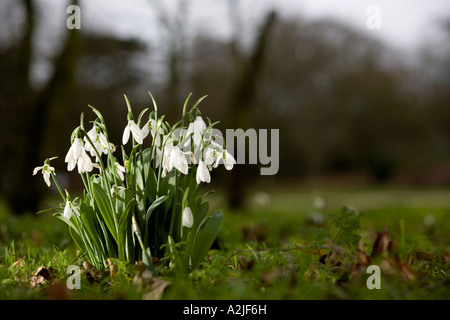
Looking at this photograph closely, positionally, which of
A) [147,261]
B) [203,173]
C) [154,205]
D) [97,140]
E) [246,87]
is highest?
[246,87]

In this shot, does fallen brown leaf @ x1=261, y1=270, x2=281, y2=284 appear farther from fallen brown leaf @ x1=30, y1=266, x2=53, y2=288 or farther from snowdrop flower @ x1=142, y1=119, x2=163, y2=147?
fallen brown leaf @ x1=30, y1=266, x2=53, y2=288

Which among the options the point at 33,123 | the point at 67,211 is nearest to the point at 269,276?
the point at 67,211

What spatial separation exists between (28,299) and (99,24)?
11580mm

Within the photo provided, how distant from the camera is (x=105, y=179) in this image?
2.21 m

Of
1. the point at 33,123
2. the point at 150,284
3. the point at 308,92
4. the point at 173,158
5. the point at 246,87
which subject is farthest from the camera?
the point at 308,92

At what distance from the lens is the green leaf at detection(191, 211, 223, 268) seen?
7.25ft

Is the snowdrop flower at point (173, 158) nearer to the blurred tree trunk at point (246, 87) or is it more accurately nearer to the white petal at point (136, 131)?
the white petal at point (136, 131)

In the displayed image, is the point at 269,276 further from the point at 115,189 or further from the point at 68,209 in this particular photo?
the point at 68,209

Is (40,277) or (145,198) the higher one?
(145,198)

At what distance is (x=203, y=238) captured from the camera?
87.3 inches

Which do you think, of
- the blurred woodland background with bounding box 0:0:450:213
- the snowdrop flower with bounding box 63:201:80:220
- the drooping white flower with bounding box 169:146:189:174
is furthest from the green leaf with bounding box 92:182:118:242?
the blurred woodland background with bounding box 0:0:450:213

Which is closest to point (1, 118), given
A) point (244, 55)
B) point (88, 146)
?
point (244, 55)

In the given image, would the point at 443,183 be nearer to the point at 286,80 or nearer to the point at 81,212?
the point at 286,80

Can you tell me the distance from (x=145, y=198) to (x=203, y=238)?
32 cm
